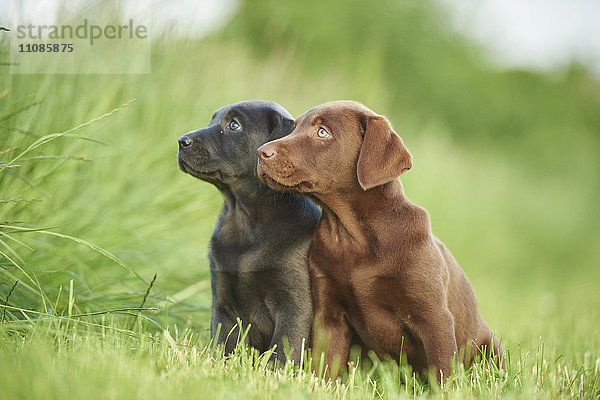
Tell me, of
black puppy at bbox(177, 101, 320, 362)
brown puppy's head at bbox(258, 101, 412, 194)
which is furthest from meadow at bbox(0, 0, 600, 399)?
brown puppy's head at bbox(258, 101, 412, 194)

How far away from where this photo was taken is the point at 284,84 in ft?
20.6

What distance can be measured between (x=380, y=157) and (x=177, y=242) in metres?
2.07

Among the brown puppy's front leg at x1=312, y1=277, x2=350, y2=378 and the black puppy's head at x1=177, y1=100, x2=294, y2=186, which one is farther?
the black puppy's head at x1=177, y1=100, x2=294, y2=186

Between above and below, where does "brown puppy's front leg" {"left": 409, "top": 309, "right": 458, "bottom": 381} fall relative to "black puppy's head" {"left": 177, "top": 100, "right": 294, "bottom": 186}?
below

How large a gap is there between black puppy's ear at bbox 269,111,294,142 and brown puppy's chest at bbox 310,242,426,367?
21.9 inches

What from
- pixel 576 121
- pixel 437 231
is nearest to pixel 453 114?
pixel 576 121

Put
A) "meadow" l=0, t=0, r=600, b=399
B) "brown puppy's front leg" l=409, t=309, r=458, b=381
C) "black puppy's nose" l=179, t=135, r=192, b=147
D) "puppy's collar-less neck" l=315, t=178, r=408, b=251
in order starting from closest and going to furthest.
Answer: "meadow" l=0, t=0, r=600, b=399
"brown puppy's front leg" l=409, t=309, r=458, b=381
"puppy's collar-less neck" l=315, t=178, r=408, b=251
"black puppy's nose" l=179, t=135, r=192, b=147

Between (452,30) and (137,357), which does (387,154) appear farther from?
(452,30)

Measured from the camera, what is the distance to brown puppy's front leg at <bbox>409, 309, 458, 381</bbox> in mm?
2553

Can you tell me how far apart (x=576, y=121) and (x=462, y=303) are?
1655cm

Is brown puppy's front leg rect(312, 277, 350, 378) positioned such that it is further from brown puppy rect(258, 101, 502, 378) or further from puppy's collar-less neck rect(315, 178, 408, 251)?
puppy's collar-less neck rect(315, 178, 408, 251)

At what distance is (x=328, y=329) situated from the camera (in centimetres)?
280

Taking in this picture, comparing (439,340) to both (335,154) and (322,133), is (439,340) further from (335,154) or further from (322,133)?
(322,133)

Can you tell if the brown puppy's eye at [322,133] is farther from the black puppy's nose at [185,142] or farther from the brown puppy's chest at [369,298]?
the black puppy's nose at [185,142]
